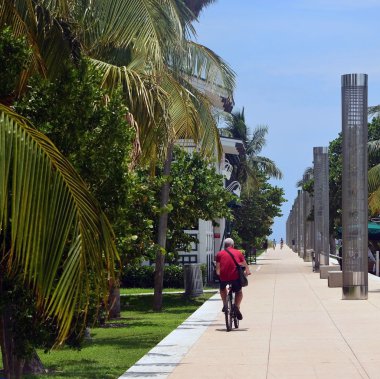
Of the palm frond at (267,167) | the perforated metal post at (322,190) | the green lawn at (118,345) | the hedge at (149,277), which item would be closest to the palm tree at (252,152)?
the palm frond at (267,167)

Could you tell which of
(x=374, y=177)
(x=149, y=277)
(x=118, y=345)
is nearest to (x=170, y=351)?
(x=118, y=345)

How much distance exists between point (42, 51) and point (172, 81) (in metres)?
5.45

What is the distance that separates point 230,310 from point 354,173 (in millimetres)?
10496

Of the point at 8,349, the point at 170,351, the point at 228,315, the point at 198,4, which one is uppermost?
the point at 198,4

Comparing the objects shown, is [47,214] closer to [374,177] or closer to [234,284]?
[234,284]

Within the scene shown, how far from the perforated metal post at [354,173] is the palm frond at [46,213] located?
21095 mm

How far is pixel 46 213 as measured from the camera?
712cm

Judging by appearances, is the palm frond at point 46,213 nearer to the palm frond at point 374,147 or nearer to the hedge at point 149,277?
the hedge at point 149,277

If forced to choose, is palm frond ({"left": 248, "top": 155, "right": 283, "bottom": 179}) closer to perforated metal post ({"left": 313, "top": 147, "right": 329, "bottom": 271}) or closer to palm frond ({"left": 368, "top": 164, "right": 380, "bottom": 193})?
perforated metal post ({"left": 313, "top": 147, "right": 329, "bottom": 271})

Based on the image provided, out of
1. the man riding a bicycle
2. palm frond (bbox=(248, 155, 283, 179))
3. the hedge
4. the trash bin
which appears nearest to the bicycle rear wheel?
the man riding a bicycle

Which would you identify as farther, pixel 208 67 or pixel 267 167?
pixel 267 167

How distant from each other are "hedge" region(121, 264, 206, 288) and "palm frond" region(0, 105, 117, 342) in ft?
107

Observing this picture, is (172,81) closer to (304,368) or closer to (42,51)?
(42,51)

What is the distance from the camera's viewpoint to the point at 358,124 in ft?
92.1
